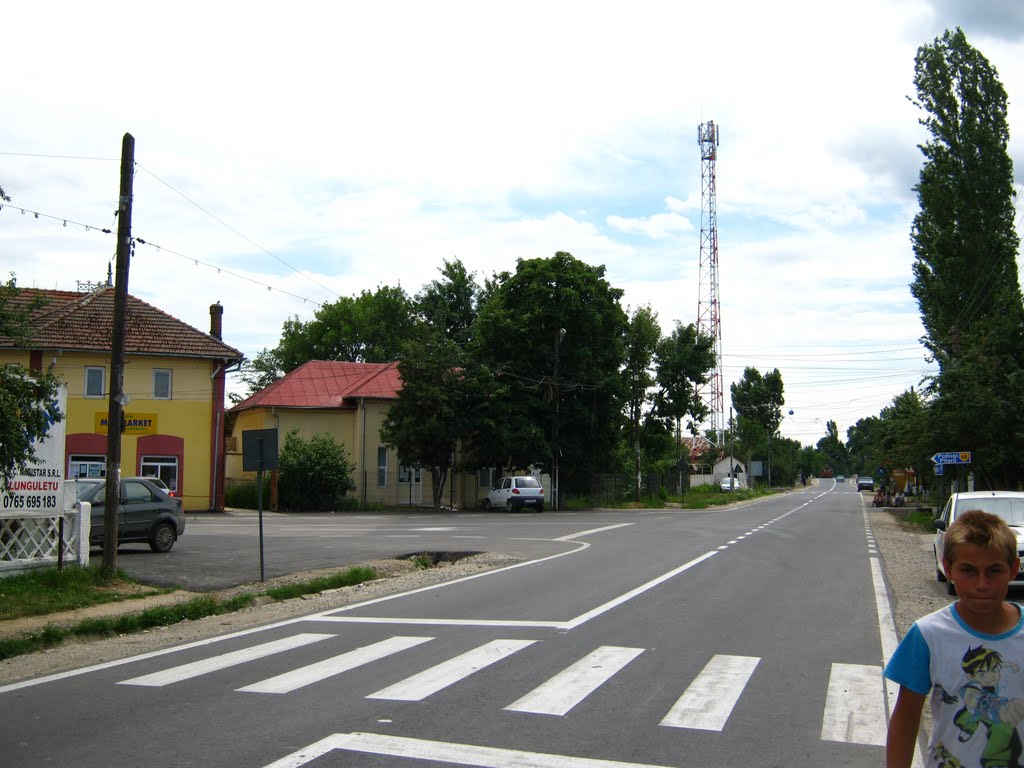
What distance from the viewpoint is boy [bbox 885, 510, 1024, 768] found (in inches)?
121

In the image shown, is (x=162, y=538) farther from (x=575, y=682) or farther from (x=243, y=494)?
(x=243, y=494)

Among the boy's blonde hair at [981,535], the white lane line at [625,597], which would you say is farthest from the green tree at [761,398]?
the boy's blonde hair at [981,535]

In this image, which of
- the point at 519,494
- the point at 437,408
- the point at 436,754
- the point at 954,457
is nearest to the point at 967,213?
the point at 954,457

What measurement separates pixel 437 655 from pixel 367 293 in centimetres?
7149

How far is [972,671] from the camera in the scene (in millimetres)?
3107

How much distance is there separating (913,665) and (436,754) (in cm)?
357

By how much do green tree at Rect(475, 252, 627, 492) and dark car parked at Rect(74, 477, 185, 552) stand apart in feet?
92.2

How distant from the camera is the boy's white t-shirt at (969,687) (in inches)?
121

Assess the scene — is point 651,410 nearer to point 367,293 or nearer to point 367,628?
point 367,293

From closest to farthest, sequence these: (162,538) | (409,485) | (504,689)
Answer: (504,689)
(162,538)
(409,485)

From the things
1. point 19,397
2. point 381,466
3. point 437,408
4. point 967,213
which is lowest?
point 381,466

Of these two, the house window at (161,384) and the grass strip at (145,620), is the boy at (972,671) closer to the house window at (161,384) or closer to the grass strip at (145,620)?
the grass strip at (145,620)

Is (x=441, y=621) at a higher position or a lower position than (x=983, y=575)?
lower

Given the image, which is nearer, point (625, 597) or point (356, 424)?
point (625, 597)
